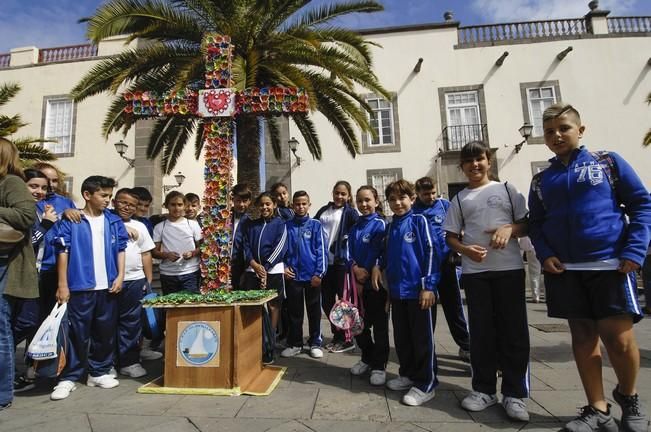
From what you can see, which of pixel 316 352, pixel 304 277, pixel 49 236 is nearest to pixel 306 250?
pixel 304 277

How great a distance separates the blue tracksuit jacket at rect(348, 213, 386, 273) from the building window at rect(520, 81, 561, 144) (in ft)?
44.4

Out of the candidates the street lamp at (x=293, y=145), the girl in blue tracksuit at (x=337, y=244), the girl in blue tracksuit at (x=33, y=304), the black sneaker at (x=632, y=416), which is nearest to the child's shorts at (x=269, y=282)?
the girl in blue tracksuit at (x=337, y=244)

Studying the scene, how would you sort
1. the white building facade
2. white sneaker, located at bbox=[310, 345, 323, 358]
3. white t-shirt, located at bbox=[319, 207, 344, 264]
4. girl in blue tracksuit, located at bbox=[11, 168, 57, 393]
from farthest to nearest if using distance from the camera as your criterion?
1. the white building facade
2. white t-shirt, located at bbox=[319, 207, 344, 264]
3. white sneaker, located at bbox=[310, 345, 323, 358]
4. girl in blue tracksuit, located at bbox=[11, 168, 57, 393]

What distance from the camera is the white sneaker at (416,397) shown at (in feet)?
9.59

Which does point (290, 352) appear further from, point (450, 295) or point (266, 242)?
point (450, 295)

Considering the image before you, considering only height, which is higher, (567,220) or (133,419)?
(567,220)

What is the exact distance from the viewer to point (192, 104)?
3893 millimetres

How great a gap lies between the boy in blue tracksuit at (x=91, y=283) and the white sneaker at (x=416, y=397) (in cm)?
253

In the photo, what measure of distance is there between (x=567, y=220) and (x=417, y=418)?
1.67 meters

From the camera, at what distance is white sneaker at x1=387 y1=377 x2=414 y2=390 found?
3266mm

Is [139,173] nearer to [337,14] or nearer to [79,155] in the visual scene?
[79,155]

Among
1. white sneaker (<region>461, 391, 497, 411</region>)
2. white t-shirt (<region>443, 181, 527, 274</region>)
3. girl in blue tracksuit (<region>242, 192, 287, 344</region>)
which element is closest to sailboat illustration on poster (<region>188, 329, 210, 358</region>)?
girl in blue tracksuit (<region>242, 192, 287, 344</region>)

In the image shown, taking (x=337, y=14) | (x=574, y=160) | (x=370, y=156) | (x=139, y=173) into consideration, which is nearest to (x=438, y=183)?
(x=370, y=156)

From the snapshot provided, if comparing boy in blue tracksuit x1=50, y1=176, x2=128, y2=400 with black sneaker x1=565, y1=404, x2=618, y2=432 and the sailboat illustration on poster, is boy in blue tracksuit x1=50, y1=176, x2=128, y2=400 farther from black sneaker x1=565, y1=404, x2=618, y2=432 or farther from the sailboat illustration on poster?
black sneaker x1=565, y1=404, x2=618, y2=432
